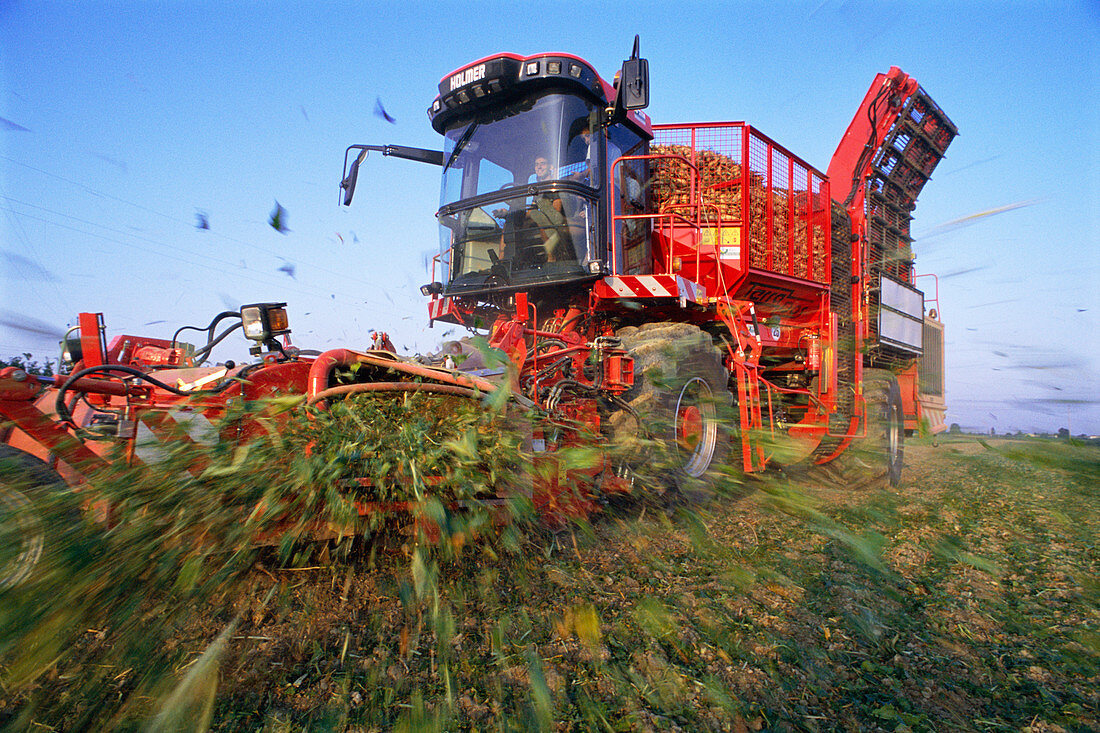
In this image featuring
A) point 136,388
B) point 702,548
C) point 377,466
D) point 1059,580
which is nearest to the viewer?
point 377,466

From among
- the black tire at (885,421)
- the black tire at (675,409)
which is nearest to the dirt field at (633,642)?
the black tire at (675,409)

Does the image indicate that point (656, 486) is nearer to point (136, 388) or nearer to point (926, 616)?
point (926, 616)

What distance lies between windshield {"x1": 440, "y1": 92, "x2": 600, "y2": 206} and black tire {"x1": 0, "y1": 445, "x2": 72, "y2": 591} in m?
3.41

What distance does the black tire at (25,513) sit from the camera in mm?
1961

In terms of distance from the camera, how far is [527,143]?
4414 millimetres

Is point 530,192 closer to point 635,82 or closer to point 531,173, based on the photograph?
point 531,173

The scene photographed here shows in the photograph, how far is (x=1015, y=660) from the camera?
93.7 inches

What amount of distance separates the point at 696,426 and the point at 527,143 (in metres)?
2.61

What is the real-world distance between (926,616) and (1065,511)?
3.87m

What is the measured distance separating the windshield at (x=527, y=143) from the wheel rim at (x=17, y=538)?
352cm

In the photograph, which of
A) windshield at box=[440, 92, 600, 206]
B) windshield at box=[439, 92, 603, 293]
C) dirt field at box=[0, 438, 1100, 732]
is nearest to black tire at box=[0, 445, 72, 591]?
dirt field at box=[0, 438, 1100, 732]

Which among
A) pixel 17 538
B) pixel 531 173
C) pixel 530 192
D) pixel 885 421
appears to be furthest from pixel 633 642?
pixel 885 421

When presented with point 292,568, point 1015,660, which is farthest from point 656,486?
point 292,568

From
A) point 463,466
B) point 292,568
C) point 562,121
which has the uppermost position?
point 562,121
